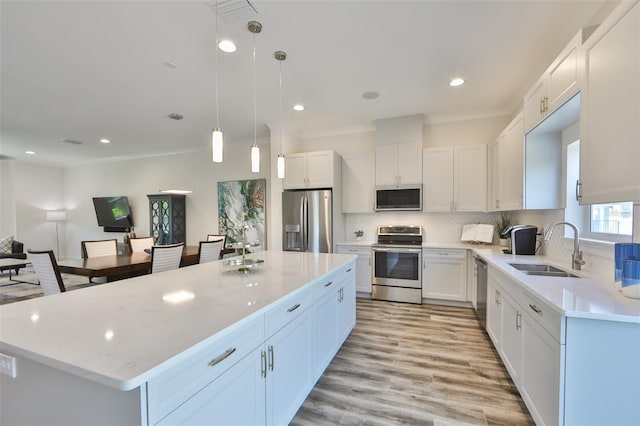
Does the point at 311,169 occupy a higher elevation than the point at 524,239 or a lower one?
higher

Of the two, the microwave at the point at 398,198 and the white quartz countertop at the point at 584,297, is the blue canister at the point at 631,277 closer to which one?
the white quartz countertop at the point at 584,297

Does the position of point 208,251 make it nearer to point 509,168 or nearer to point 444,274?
point 444,274

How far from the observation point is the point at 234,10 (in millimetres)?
1909

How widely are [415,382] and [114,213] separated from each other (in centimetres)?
800

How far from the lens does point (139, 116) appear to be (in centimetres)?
414

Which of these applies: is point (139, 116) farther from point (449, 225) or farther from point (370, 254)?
point (449, 225)

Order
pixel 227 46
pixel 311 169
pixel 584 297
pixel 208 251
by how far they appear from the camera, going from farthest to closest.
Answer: pixel 311 169, pixel 208 251, pixel 227 46, pixel 584 297

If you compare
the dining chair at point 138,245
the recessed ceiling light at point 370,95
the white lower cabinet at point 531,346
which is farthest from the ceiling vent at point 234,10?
the dining chair at point 138,245

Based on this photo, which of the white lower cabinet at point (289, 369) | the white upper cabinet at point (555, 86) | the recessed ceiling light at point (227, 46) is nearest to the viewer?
the white lower cabinet at point (289, 369)

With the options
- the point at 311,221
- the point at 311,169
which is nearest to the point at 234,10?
the point at 311,169

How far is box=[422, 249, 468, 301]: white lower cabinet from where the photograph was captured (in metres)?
3.75

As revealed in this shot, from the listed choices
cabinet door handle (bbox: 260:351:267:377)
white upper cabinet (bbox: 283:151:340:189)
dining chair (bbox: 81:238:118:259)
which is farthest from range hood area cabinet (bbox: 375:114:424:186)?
dining chair (bbox: 81:238:118:259)

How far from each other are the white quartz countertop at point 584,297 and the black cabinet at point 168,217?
626cm

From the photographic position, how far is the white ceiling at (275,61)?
6.44 ft
